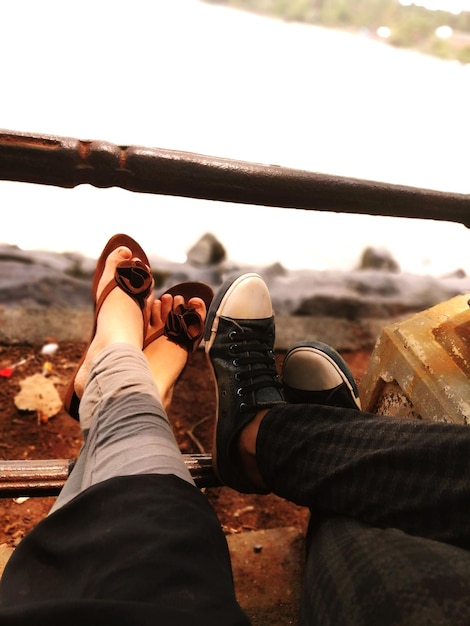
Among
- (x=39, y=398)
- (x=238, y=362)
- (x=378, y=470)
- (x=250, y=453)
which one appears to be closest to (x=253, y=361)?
(x=238, y=362)

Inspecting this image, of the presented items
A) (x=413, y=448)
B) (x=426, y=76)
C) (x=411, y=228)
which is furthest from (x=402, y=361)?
(x=426, y=76)

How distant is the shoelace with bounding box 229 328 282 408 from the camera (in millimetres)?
1146

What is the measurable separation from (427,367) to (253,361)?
402 mm

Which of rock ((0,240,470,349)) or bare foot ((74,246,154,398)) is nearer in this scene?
bare foot ((74,246,154,398))

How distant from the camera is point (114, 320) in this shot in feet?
4.25

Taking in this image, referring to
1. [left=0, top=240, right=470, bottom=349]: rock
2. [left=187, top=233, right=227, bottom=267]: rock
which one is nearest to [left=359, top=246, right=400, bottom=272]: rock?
[left=0, top=240, right=470, bottom=349]: rock

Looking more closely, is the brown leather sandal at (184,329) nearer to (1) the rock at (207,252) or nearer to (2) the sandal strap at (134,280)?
(2) the sandal strap at (134,280)

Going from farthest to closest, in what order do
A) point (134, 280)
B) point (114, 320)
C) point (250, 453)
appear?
point (134, 280)
point (114, 320)
point (250, 453)

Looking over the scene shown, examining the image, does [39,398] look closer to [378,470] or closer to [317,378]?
[317,378]

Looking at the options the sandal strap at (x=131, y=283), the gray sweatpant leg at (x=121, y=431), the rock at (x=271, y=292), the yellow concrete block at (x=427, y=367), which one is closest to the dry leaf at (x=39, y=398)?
the rock at (x=271, y=292)

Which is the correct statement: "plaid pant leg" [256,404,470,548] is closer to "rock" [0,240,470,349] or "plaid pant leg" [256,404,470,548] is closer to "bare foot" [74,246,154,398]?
"bare foot" [74,246,154,398]

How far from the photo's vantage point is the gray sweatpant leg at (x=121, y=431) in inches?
29.2

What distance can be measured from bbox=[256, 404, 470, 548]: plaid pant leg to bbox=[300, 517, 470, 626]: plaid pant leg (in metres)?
0.04

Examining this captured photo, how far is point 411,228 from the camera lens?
230 cm
